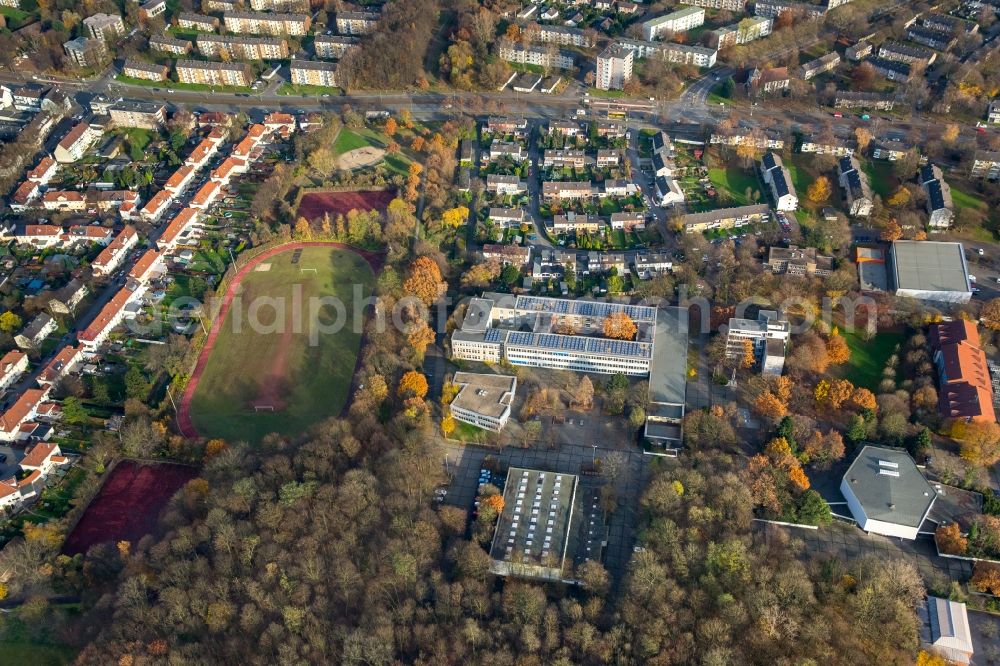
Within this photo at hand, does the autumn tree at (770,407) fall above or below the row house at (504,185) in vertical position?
below

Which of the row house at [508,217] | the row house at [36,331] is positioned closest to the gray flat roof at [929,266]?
the row house at [508,217]

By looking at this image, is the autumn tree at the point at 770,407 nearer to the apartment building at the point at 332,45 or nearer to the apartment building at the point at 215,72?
the apartment building at the point at 332,45

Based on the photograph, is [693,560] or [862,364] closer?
[693,560]

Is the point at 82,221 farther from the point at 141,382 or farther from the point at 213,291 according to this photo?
the point at 141,382

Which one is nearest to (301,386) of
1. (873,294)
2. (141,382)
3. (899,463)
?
(141,382)

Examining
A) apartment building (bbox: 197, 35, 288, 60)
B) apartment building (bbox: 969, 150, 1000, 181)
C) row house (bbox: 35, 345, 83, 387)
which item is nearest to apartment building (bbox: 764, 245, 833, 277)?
apartment building (bbox: 969, 150, 1000, 181)

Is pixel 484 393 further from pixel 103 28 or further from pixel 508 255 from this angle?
pixel 103 28

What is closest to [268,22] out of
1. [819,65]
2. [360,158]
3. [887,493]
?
[360,158]
